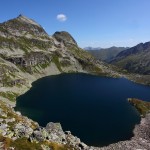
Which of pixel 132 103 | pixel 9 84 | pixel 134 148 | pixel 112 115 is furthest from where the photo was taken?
pixel 9 84

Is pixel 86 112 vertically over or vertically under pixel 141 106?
under

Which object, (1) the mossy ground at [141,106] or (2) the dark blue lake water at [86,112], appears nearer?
(2) the dark blue lake water at [86,112]

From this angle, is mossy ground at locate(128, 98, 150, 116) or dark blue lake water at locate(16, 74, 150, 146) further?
mossy ground at locate(128, 98, 150, 116)

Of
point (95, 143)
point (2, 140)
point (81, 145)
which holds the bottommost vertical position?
point (95, 143)

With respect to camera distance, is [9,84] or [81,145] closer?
[81,145]

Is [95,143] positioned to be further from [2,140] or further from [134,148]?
[2,140]

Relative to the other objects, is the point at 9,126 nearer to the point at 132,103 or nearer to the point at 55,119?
the point at 55,119

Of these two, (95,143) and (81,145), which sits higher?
(81,145)

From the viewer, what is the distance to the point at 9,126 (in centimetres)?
6775

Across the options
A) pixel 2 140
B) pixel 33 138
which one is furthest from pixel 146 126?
pixel 2 140

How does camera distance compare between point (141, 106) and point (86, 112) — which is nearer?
point (86, 112)

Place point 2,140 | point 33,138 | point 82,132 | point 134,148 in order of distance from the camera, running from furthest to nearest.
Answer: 1. point 82,132
2. point 134,148
3. point 33,138
4. point 2,140

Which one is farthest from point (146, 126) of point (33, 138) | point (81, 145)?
point (33, 138)

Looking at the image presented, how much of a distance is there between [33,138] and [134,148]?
42637mm
